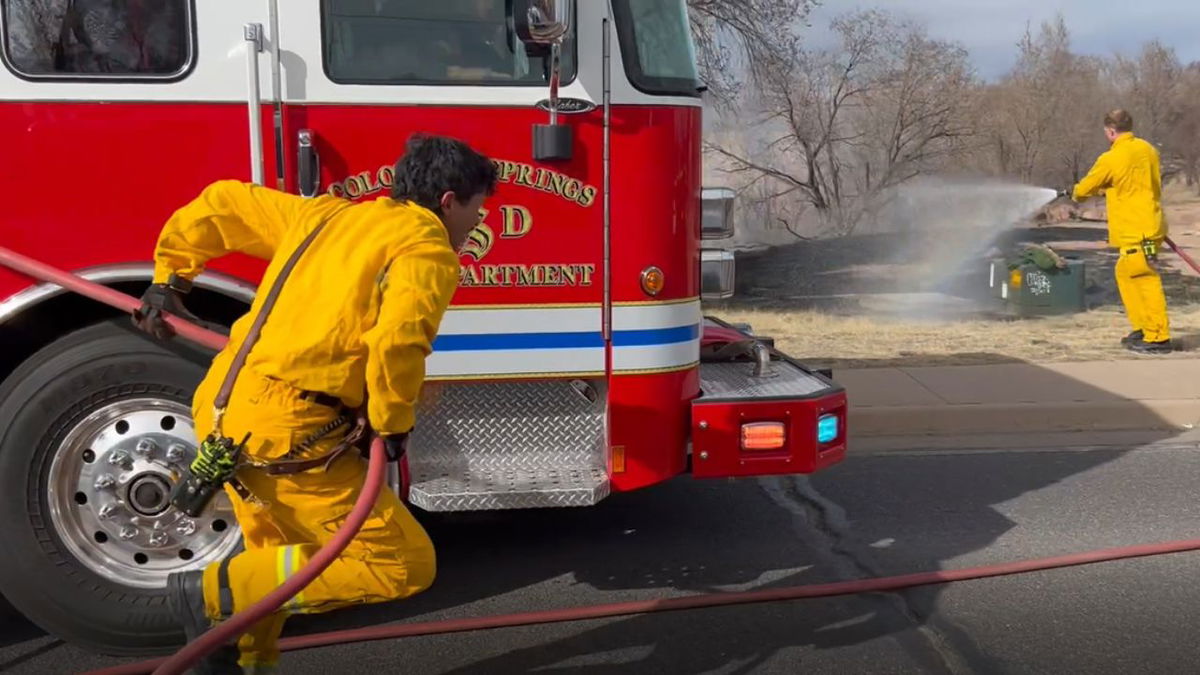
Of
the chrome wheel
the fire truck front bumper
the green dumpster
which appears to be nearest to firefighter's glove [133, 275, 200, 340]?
the chrome wheel

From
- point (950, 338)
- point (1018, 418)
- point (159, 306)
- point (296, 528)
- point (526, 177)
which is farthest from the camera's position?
point (950, 338)

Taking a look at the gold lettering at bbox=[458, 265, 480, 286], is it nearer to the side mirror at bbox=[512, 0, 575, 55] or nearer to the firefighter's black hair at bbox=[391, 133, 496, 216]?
the side mirror at bbox=[512, 0, 575, 55]

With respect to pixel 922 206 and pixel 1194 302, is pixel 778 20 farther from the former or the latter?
pixel 1194 302

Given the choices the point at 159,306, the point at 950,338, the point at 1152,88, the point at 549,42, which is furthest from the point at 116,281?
the point at 1152,88

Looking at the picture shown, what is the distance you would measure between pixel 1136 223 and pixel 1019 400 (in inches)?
99.5

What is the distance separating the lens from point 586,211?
4012 mm

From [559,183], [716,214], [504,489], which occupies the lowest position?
[504,489]

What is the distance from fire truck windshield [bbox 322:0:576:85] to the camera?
3.81 metres

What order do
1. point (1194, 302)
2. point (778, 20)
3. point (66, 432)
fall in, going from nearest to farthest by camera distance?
point (66, 432) < point (1194, 302) < point (778, 20)

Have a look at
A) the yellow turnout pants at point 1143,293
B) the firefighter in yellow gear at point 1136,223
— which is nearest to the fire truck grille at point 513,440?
the firefighter in yellow gear at point 1136,223

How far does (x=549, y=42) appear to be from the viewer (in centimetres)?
352

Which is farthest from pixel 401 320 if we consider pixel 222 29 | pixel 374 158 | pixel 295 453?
pixel 222 29

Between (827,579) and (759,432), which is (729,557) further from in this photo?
(759,432)

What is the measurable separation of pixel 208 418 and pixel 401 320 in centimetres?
70
